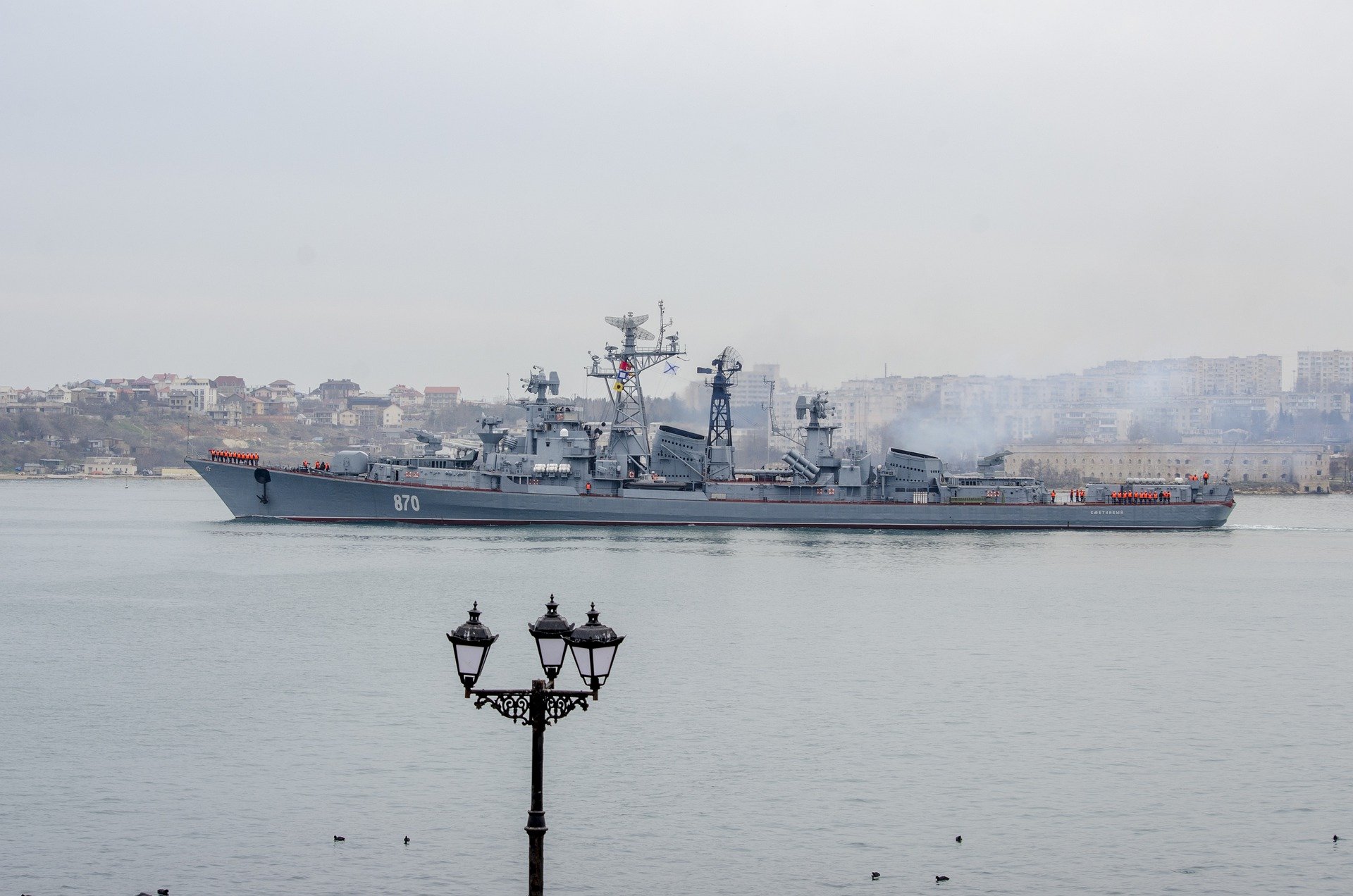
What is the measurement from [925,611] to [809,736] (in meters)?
14.4

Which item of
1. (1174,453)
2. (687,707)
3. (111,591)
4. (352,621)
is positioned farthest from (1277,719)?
(1174,453)

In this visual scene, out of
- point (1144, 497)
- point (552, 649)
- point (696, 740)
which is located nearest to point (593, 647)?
point (552, 649)

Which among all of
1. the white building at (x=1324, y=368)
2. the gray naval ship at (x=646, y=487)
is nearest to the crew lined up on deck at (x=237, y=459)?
the gray naval ship at (x=646, y=487)

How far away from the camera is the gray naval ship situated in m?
59.4

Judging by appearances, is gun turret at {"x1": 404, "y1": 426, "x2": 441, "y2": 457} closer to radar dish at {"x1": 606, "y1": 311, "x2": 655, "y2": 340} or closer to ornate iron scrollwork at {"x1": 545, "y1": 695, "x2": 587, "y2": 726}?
radar dish at {"x1": 606, "y1": 311, "x2": 655, "y2": 340}

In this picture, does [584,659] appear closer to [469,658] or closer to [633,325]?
[469,658]

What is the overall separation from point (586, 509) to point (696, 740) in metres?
38.6

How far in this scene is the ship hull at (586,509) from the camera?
59.1 m

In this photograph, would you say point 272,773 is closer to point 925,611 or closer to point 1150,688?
point 1150,688

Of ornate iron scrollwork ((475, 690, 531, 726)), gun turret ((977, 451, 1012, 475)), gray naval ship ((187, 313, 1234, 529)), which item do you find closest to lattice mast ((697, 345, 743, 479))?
gray naval ship ((187, 313, 1234, 529))

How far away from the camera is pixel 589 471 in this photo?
60406 mm

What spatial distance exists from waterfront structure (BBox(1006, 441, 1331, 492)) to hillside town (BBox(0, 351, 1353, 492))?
134 millimetres

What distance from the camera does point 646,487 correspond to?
60.9 meters

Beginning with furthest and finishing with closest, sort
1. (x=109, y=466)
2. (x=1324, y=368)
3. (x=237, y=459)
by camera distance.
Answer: (x=1324, y=368) < (x=109, y=466) < (x=237, y=459)
